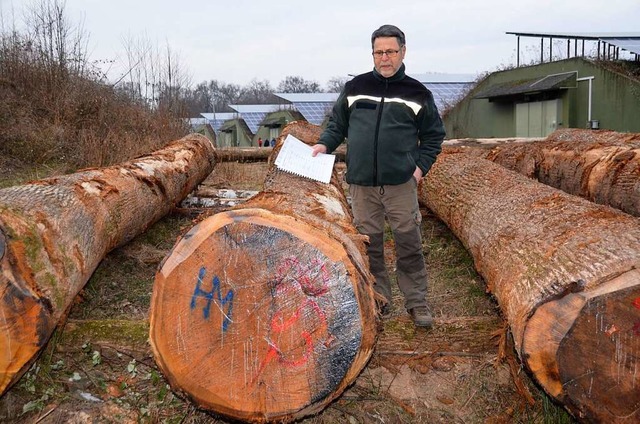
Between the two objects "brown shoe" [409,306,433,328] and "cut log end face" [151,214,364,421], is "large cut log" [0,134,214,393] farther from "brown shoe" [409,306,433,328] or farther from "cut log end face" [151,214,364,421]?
"brown shoe" [409,306,433,328]

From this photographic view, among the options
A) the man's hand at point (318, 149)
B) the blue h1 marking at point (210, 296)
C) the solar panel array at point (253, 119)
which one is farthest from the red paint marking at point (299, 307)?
the solar panel array at point (253, 119)

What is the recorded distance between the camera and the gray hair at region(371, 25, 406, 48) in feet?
12.3

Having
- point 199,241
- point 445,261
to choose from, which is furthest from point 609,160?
point 199,241

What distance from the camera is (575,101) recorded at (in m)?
20.1

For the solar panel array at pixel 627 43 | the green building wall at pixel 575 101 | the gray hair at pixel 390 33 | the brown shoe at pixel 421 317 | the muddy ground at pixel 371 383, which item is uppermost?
the solar panel array at pixel 627 43

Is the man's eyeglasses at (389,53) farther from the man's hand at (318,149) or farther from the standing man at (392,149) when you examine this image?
the man's hand at (318,149)

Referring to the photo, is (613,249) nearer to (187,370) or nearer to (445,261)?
(187,370)

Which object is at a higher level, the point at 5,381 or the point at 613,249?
the point at 613,249

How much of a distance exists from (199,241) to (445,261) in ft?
12.8

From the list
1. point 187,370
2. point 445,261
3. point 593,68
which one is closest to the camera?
point 187,370

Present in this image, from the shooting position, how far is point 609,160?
558cm

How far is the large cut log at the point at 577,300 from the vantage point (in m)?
2.48

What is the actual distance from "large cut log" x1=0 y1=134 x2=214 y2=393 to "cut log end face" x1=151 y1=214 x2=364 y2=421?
33.5 inches

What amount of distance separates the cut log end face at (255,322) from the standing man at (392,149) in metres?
1.44
